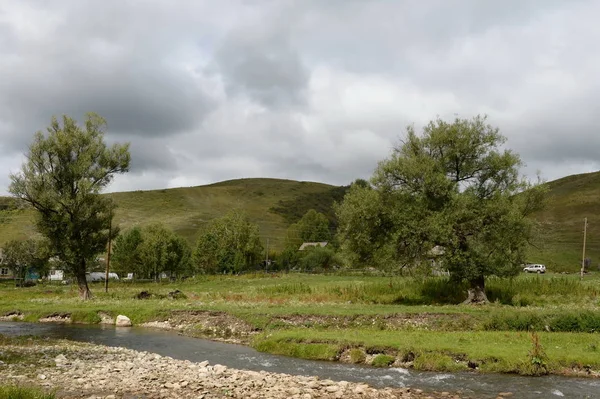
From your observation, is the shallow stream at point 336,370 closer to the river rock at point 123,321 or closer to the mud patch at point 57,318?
the river rock at point 123,321

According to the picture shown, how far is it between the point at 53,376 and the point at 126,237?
347 feet

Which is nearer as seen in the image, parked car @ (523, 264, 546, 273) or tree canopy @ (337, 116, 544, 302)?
tree canopy @ (337, 116, 544, 302)

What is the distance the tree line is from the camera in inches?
1686

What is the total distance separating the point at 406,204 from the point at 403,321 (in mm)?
14003

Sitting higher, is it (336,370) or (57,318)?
(336,370)

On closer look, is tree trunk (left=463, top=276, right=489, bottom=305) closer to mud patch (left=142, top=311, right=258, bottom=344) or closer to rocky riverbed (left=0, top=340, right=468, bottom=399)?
mud patch (left=142, top=311, right=258, bottom=344)

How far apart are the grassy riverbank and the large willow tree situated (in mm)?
6347

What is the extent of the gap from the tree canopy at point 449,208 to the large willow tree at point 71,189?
28.7m

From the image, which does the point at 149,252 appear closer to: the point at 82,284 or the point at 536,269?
the point at 82,284

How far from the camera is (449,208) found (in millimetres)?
43469

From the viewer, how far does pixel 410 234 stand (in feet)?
145

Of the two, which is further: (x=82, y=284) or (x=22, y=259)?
(x=22, y=259)

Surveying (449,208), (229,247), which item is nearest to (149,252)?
(229,247)

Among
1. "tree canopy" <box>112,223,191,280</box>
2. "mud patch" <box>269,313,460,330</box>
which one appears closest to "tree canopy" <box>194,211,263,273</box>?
"tree canopy" <box>112,223,191,280</box>
